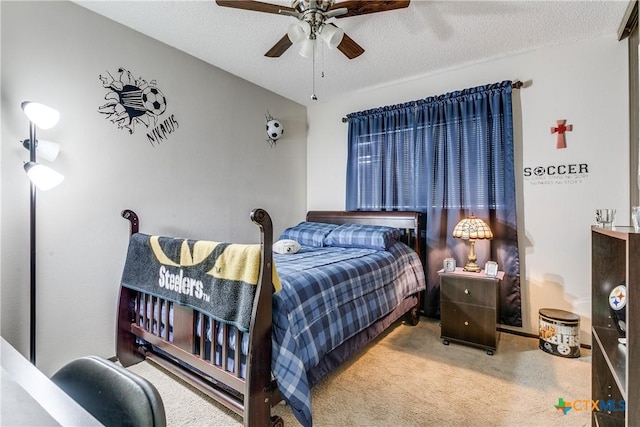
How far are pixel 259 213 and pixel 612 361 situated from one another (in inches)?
60.6

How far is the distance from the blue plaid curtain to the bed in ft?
2.99

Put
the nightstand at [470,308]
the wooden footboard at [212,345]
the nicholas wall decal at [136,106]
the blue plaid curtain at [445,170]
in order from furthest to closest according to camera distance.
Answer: the blue plaid curtain at [445,170]
the nightstand at [470,308]
the nicholas wall decal at [136,106]
the wooden footboard at [212,345]

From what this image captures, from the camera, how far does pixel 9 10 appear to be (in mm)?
1834

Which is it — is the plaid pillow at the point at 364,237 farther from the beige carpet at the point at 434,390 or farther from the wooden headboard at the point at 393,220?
the beige carpet at the point at 434,390

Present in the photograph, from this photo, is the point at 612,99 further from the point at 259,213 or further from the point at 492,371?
the point at 259,213

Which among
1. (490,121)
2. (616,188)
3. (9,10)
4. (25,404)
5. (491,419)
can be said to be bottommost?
(491,419)

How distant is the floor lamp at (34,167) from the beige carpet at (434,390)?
729 millimetres

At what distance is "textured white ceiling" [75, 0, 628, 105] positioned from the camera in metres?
2.12

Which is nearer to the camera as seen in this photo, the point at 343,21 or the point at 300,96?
the point at 343,21

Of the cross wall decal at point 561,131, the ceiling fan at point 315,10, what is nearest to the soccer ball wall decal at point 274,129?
the ceiling fan at point 315,10

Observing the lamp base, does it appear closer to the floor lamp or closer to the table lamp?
the table lamp

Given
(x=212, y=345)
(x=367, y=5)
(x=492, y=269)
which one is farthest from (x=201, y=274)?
(x=492, y=269)

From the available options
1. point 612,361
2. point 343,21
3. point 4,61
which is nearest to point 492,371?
point 612,361

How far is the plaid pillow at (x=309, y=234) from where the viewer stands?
3.23 meters
